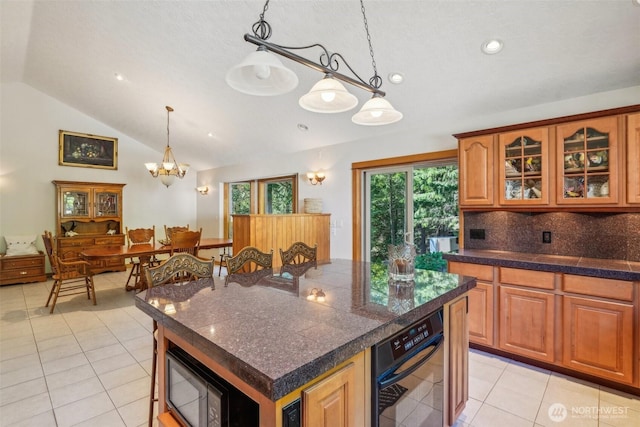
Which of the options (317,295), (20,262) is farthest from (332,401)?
(20,262)

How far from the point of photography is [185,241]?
435 cm

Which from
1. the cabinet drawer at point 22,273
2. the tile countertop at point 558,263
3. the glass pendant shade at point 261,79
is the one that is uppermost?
the glass pendant shade at point 261,79

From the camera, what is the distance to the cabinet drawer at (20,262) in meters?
5.45

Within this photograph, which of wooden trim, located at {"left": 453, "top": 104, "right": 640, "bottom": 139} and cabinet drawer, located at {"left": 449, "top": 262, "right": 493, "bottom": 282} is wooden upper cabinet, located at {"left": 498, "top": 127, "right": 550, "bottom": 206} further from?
cabinet drawer, located at {"left": 449, "top": 262, "right": 493, "bottom": 282}

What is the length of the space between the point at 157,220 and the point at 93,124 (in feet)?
8.14

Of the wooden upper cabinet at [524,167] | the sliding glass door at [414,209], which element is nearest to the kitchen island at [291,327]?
the wooden upper cabinet at [524,167]

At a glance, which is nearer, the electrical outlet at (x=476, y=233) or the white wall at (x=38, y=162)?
the electrical outlet at (x=476, y=233)

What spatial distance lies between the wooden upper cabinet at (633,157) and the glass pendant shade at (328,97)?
2.26 m

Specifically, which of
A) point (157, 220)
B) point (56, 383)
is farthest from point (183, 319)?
point (157, 220)

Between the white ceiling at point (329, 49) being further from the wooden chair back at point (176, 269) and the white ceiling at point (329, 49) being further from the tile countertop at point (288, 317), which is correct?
the wooden chair back at point (176, 269)

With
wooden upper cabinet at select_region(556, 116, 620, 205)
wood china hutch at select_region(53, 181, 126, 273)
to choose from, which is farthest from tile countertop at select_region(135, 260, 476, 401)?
wood china hutch at select_region(53, 181, 126, 273)

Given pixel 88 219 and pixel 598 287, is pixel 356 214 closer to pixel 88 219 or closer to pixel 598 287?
pixel 598 287

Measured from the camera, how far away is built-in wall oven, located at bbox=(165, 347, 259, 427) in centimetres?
99

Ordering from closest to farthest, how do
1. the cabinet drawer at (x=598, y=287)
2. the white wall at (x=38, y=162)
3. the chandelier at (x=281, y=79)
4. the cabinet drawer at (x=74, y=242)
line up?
1. the chandelier at (x=281, y=79)
2. the cabinet drawer at (x=598, y=287)
3. the white wall at (x=38, y=162)
4. the cabinet drawer at (x=74, y=242)
